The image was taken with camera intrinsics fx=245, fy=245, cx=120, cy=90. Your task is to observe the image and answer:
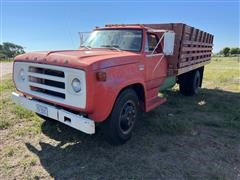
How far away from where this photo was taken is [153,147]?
14.9ft

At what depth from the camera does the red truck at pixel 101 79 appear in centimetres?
369

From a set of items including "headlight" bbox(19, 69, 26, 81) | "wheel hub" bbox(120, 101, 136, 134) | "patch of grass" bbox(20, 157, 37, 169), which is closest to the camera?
"patch of grass" bbox(20, 157, 37, 169)

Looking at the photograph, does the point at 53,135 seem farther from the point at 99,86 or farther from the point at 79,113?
the point at 99,86

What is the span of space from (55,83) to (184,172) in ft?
8.38

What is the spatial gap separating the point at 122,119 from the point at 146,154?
744mm

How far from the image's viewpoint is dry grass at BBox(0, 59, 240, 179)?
3701 millimetres

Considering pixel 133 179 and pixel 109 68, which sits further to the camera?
pixel 109 68

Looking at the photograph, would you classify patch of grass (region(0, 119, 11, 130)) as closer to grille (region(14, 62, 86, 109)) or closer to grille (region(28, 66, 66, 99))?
grille (region(14, 62, 86, 109))

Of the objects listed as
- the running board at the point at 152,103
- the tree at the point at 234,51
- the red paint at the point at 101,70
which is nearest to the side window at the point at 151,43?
the red paint at the point at 101,70

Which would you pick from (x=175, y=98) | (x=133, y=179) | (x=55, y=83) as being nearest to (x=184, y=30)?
(x=175, y=98)

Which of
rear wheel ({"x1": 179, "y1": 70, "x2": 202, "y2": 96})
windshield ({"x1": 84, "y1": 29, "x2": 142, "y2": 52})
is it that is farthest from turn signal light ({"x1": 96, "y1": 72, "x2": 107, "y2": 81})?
rear wheel ({"x1": 179, "y1": 70, "x2": 202, "y2": 96})

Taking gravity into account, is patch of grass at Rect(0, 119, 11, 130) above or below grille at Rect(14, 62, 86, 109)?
below

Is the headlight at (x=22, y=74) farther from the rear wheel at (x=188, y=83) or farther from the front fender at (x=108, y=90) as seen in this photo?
the rear wheel at (x=188, y=83)

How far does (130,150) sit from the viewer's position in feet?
14.4
